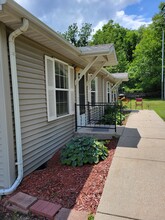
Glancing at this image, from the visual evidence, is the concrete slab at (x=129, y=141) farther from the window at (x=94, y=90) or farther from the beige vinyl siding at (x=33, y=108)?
the window at (x=94, y=90)

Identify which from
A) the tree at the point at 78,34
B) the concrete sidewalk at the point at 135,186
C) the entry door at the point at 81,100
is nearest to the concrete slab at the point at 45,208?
the concrete sidewalk at the point at 135,186

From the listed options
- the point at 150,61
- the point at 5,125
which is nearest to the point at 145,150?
the point at 5,125

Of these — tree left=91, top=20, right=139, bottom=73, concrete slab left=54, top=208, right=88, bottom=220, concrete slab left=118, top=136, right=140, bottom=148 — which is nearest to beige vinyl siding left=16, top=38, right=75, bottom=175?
concrete slab left=54, top=208, right=88, bottom=220

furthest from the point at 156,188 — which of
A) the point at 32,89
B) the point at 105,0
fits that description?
the point at 105,0

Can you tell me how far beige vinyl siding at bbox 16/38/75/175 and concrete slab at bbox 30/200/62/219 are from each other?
1027mm

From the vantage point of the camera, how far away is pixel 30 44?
355 centimetres

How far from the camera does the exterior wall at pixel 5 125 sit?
2711 millimetres

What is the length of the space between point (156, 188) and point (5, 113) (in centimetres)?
242

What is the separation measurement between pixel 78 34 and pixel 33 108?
3417 centimetres

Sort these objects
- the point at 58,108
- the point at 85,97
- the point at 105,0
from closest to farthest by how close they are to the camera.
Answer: the point at 58,108 < the point at 85,97 < the point at 105,0

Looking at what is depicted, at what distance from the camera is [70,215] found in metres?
2.18

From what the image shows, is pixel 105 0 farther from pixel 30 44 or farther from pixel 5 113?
pixel 5 113

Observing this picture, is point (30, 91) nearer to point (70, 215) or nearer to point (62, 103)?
point (62, 103)

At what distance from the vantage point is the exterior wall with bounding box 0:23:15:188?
2.71 m
